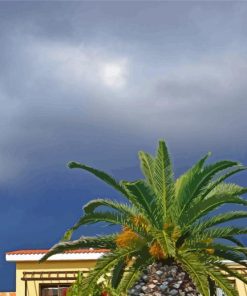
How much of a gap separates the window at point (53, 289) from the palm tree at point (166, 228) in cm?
993

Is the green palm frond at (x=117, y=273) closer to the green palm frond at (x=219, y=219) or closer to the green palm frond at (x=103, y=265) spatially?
the green palm frond at (x=103, y=265)

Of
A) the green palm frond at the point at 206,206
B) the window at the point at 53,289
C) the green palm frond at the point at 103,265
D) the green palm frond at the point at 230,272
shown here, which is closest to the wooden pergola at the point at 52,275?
the window at the point at 53,289

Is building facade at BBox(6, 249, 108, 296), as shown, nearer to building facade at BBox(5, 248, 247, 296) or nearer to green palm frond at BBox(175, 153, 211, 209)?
building facade at BBox(5, 248, 247, 296)

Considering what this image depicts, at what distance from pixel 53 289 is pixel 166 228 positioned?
12.4m

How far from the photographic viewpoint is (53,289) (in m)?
31.0

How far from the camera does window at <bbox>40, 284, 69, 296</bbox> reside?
1214 inches

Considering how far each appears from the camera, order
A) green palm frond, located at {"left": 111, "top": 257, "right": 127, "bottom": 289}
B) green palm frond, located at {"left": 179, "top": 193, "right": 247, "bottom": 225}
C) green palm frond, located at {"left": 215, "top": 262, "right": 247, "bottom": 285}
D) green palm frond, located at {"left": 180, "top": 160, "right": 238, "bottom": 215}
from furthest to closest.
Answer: green palm frond, located at {"left": 111, "top": 257, "right": 127, "bottom": 289}
green palm frond, located at {"left": 215, "top": 262, "right": 247, "bottom": 285}
green palm frond, located at {"left": 180, "top": 160, "right": 238, "bottom": 215}
green palm frond, located at {"left": 179, "top": 193, "right": 247, "bottom": 225}

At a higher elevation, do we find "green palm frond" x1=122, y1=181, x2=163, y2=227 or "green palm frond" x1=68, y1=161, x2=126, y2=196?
"green palm frond" x1=68, y1=161, x2=126, y2=196

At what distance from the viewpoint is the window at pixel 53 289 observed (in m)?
30.8

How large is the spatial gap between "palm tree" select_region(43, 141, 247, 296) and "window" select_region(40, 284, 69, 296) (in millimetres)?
9928

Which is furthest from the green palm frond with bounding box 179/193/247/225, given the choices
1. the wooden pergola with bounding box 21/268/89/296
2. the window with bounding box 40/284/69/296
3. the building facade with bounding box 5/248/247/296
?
the window with bounding box 40/284/69/296

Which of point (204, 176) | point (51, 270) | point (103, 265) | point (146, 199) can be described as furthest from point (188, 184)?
point (51, 270)

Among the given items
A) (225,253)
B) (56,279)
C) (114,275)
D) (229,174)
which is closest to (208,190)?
(229,174)

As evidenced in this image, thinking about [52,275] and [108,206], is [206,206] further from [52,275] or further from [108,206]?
[52,275]
